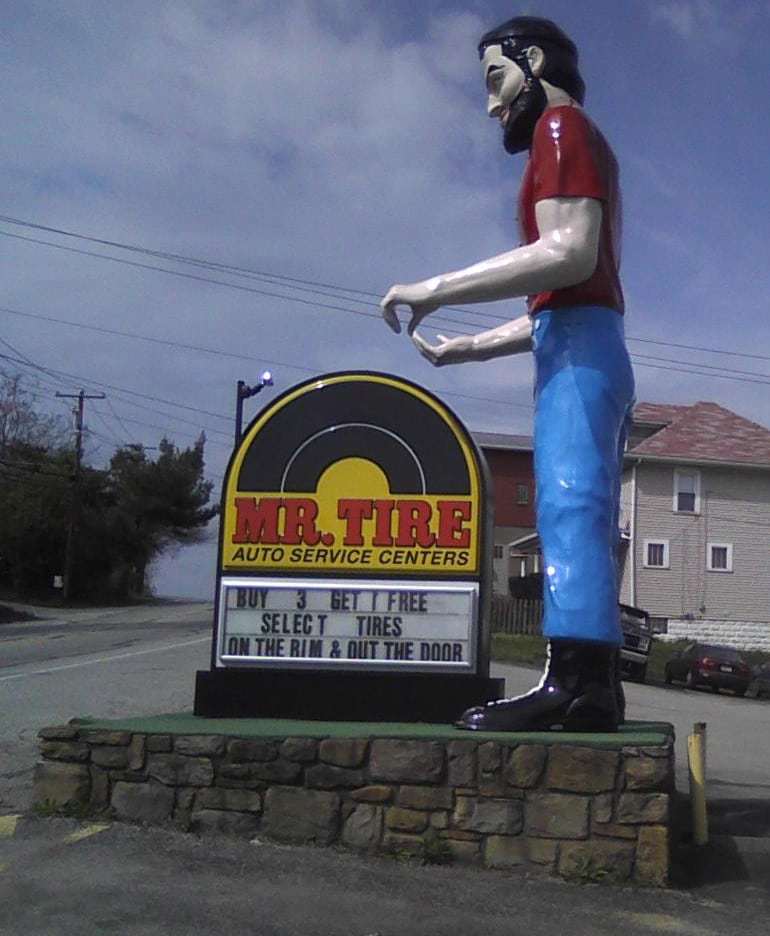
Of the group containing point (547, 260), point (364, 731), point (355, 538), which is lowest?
point (364, 731)

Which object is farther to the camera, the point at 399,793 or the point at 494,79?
the point at 494,79

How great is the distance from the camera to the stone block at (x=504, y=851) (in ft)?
19.0


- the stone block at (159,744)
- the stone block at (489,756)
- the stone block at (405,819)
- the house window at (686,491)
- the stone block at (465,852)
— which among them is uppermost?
the house window at (686,491)

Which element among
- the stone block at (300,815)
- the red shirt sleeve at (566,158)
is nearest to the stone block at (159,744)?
the stone block at (300,815)

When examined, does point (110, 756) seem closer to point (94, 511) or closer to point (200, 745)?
point (200, 745)

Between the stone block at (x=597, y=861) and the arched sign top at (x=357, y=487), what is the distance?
2051 millimetres

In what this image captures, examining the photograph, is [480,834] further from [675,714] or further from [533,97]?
[675,714]

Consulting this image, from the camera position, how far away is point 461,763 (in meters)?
5.92

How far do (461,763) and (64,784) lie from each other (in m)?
2.16

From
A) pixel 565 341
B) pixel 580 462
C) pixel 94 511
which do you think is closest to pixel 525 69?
pixel 565 341

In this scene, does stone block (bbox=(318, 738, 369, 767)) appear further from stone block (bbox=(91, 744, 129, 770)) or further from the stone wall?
stone block (bbox=(91, 744, 129, 770))

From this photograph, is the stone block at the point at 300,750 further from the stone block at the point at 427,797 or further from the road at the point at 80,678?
the road at the point at 80,678

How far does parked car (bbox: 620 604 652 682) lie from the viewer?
2614 cm

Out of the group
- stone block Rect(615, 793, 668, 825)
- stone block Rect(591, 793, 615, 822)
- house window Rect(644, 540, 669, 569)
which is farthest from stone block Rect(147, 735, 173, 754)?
house window Rect(644, 540, 669, 569)
